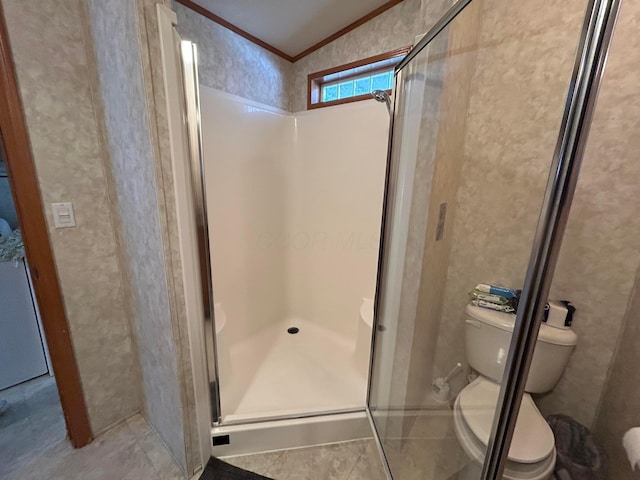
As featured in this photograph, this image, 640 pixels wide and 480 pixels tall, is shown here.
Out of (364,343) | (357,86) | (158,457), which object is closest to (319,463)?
(364,343)

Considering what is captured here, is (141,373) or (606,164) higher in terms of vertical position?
(606,164)

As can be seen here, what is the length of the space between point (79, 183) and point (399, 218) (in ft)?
4.67

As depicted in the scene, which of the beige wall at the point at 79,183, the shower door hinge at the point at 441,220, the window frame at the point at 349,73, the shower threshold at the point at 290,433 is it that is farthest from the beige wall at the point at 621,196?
the beige wall at the point at 79,183

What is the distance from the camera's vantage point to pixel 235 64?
1754 mm

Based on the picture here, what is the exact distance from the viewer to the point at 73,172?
118cm

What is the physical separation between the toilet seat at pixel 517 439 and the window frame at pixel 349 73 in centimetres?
165

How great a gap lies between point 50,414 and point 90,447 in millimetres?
396

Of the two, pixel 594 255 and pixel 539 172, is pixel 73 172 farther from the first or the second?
pixel 594 255

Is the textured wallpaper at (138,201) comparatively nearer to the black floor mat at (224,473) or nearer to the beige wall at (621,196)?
the black floor mat at (224,473)

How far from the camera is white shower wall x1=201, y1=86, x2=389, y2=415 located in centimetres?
174

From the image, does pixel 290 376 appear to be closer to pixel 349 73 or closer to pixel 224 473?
pixel 224 473

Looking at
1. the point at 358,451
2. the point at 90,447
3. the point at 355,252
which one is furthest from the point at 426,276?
the point at 90,447

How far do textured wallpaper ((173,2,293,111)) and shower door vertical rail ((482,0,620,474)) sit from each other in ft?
5.66

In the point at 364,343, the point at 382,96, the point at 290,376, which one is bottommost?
the point at 290,376
